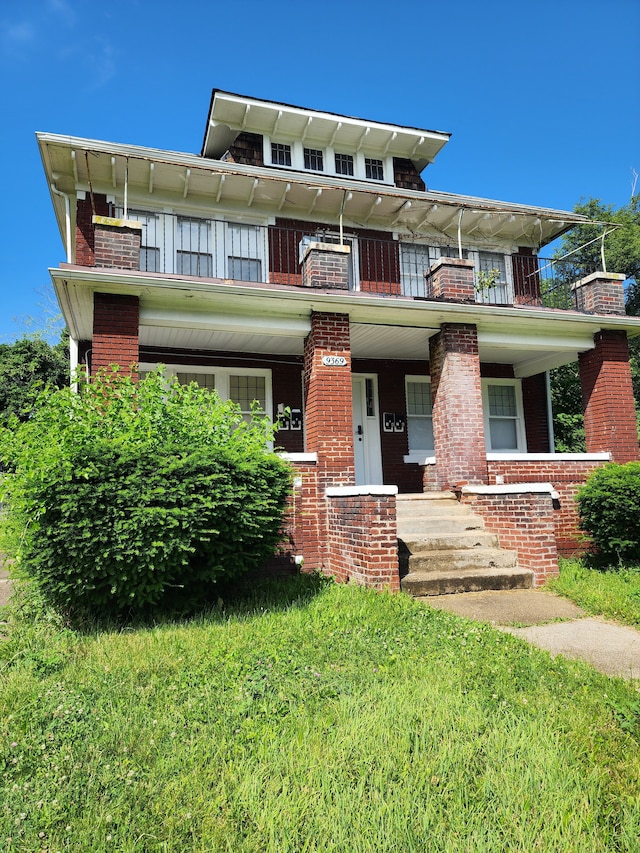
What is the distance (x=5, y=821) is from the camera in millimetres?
2354

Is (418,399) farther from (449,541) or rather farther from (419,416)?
(449,541)

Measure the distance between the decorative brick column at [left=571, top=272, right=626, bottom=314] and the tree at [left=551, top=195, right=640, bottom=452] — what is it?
507cm

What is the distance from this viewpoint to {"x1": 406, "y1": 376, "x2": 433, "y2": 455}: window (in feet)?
39.9

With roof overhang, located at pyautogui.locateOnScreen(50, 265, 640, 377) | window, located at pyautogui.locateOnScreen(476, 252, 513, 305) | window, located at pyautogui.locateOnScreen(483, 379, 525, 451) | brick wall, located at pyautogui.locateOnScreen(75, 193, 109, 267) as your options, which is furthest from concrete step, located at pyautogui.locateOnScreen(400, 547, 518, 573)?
brick wall, located at pyautogui.locateOnScreen(75, 193, 109, 267)

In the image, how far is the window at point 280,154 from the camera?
1317 centimetres

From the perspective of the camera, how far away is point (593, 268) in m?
17.3

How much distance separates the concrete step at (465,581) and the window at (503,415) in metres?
5.99

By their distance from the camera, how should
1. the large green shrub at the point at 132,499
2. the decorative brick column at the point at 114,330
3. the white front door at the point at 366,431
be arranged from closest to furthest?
1. the large green shrub at the point at 132,499
2. the decorative brick column at the point at 114,330
3. the white front door at the point at 366,431

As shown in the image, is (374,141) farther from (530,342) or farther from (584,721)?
(584,721)

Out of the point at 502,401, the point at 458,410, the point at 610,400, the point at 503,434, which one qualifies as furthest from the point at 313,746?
the point at 502,401

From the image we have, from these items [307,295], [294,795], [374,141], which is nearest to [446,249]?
[374,141]

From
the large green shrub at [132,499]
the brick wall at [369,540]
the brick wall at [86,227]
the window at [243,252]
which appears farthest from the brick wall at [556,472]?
the brick wall at [86,227]

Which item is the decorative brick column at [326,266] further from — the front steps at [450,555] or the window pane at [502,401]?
the window pane at [502,401]

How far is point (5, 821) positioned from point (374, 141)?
47.2 feet
